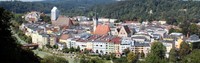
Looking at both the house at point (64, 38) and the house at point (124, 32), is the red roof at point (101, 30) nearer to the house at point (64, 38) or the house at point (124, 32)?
the house at point (124, 32)

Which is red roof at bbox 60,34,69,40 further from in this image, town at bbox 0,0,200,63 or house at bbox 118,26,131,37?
house at bbox 118,26,131,37

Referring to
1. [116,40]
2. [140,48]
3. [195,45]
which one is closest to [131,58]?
[140,48]

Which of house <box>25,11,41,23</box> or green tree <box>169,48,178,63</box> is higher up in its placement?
green tree <box>169,48,178,63</box>

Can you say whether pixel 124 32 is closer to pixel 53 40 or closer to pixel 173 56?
pixel 53 40

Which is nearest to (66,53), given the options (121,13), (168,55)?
(168,55)

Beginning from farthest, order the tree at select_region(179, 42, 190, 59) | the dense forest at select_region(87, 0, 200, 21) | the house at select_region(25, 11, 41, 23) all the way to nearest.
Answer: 1. the dense forest at select_region(87, 0, 200, 21)
2. the house at select_region(25, 11, 41, 23)
3. the tree at select_region(179, 42, 190, 59)

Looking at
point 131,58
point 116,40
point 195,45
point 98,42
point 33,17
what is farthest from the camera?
point 33,17

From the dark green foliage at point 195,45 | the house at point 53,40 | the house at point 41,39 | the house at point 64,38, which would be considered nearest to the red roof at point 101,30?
the house at point 64,38

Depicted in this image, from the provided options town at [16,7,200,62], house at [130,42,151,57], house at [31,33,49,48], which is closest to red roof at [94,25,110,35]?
town at [16,7,200,62]

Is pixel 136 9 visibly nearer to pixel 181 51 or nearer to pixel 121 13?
pixel 121 13

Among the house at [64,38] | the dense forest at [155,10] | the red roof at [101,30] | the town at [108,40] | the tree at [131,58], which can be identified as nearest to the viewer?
the tree at [131,58]

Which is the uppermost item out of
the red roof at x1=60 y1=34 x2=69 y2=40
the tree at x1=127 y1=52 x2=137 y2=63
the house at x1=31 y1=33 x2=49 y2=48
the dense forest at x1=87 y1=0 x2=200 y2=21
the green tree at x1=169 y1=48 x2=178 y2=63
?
the tree at x1=127 y1=52 x2=137 y2=63
